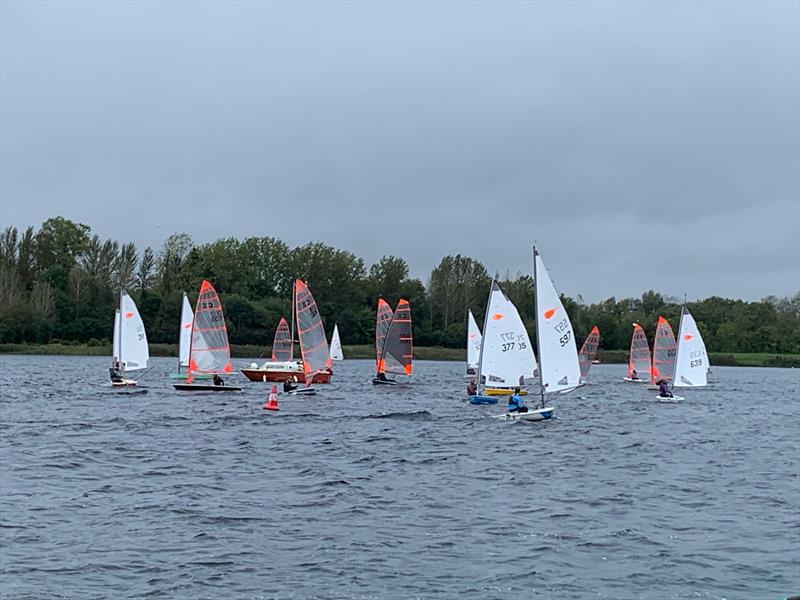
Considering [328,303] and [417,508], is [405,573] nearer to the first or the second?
[417,508]

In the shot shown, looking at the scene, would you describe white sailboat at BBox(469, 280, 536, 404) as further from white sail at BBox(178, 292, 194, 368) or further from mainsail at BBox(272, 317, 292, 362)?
mainsail at BBox(272, 317, 292, 362)

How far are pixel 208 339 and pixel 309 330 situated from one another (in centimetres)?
559

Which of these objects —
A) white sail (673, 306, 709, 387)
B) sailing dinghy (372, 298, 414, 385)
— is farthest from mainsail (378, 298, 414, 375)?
white sail (673, 306, 709, 387)

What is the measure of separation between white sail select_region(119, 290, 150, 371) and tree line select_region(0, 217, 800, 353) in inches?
2438

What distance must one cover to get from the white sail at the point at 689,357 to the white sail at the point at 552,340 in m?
23.9

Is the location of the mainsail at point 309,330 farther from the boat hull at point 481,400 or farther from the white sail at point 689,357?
the white sail at point 689,357

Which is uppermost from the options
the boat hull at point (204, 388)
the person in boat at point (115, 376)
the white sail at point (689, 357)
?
the white sail at point (689, 357)

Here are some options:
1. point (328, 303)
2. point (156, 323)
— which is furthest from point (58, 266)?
point (328, 303)

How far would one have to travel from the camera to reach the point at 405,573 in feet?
53.6

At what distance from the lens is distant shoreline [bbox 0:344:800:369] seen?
4656 inches

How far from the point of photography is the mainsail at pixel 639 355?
86.0 m

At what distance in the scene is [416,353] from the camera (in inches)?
5507

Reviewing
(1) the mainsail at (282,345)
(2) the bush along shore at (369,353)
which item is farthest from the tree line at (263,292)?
(1) the mainsail at (282,345)

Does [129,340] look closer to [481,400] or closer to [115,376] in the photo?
[115,376]
